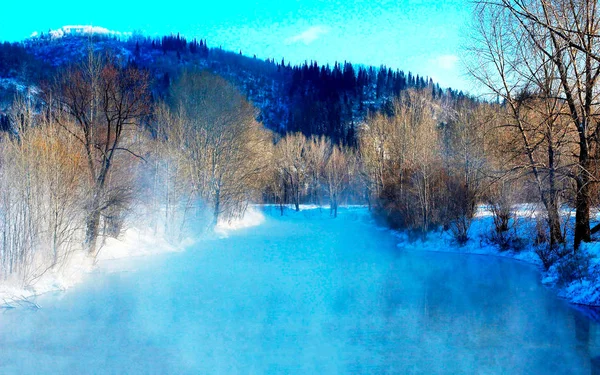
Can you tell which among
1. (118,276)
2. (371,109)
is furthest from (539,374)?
(371,109)

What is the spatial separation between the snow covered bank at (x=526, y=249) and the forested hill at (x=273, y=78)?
6136 cm

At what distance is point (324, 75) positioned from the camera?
380 feet

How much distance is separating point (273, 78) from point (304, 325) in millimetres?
124143

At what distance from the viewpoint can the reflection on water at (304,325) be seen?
21.8ft

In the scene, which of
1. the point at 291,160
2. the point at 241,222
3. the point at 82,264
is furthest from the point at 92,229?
the point at 291,160

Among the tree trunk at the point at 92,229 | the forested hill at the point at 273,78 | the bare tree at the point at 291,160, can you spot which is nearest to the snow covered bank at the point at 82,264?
the tree trunk at the point at 92,229

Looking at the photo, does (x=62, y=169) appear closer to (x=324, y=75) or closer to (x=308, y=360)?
(x=308, y=360)

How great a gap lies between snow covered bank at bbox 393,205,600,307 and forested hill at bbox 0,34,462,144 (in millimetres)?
61362

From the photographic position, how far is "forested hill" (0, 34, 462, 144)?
3720 inches

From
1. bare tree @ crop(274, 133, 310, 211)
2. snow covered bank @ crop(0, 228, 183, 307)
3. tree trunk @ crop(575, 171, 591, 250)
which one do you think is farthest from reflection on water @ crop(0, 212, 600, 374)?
bare tree @ crop(274, 133, 310, 211)

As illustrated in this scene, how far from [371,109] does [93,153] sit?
88091 mm

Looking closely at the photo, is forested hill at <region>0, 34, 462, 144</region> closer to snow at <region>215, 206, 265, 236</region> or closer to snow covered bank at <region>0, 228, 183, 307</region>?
snow at <region>215, 206, 265, 236</region>

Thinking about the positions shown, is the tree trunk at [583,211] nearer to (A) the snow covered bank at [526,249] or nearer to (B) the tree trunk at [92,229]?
(A) the snow covered bank at [526,249]

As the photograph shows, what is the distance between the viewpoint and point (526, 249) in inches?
656
